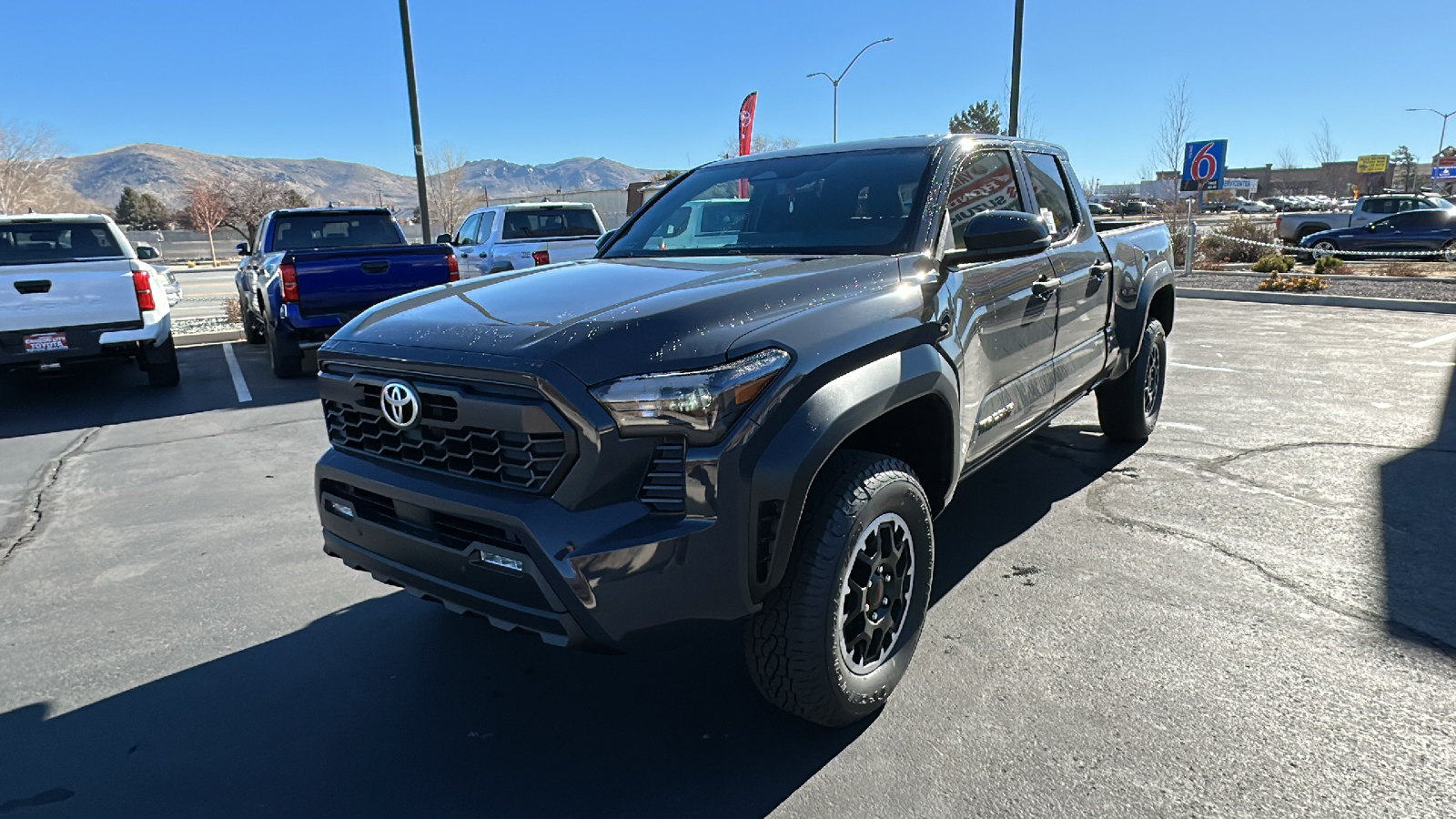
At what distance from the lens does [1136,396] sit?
554 cm

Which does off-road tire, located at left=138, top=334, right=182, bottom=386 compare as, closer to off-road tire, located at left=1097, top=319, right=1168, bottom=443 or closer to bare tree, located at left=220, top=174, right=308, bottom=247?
off-road tire, located at left=1097, top=319, right=1168, bottom=443

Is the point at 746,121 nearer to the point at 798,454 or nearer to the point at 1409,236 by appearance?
the point at 1409,236

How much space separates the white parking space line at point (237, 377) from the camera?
8.38 m

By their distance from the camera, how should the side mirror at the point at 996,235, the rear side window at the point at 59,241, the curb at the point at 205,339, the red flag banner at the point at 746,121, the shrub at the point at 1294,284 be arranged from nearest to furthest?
the side mirror at the point at 996,235
the rear side window at the point at 59,241
the curb at the point at 205,339
the shrub at the point at 1294,284
the red flag banner at the point at 746,121

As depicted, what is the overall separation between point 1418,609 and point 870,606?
2286mm

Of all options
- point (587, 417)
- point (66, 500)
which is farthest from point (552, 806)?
point (66, 500)

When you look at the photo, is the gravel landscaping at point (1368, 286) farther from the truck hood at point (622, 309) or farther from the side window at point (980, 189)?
the truck hood at point (622, 309)

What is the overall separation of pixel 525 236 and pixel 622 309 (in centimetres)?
1044

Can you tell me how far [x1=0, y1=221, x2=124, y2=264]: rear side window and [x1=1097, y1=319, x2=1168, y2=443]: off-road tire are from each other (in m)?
8.97

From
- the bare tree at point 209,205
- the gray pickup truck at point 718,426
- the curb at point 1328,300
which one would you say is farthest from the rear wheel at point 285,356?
the bare tree at point 209,205

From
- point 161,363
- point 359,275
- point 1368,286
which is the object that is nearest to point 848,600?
point 359,275

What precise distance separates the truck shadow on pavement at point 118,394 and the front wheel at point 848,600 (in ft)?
22.0

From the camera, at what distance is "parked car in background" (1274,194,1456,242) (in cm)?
2114

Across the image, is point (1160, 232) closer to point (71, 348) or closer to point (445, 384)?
point (445, 384)
